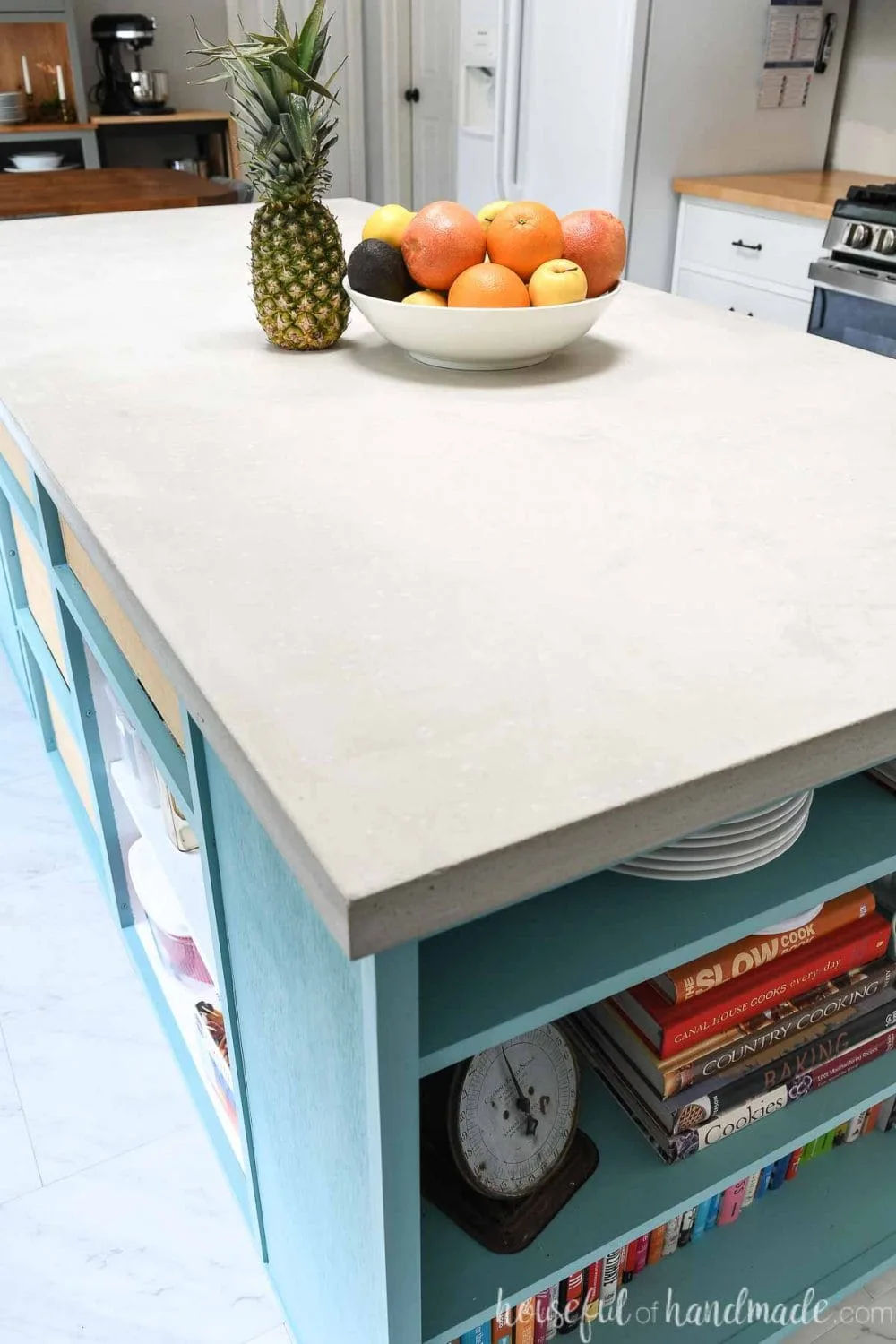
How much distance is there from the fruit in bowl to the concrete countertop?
55 mm

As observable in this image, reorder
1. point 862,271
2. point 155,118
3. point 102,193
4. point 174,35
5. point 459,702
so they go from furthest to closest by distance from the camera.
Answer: point 174,35 < point 155,118 < point 102,193 < point 862,271 < point 459,702

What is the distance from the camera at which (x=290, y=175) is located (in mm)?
1249

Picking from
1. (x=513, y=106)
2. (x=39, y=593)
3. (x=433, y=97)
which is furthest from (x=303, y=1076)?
(x=433, y=97)

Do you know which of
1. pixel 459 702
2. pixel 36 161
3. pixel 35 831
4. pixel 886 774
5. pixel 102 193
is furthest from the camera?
pixel 36 161

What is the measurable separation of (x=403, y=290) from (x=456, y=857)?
953 mm

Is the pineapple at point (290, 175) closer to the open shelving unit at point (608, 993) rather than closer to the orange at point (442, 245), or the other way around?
the orange at point (442, 245)

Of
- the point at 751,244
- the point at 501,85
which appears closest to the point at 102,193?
the point at 501,85

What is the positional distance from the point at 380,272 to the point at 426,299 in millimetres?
69

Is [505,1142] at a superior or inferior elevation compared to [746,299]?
inferior

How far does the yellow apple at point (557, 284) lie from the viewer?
1.25 meters

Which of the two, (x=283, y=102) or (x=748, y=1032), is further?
(x=283, y=102)

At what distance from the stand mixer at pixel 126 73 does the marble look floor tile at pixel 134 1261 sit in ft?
17.9

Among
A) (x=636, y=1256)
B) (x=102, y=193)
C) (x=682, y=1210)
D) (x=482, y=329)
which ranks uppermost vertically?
(x=482, y=329)

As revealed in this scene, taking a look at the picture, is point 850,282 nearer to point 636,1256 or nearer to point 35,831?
point 35,831
